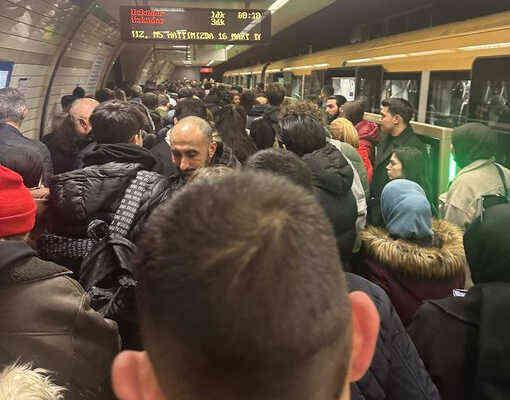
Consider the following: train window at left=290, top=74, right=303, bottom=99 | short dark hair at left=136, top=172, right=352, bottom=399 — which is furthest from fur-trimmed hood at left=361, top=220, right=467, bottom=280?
train window at left=290, top=74, right=303, bottom=99

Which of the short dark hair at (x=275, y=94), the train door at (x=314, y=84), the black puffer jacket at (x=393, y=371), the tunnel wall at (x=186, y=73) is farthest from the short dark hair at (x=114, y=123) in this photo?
the tunnel wall at (x=186, y=73)

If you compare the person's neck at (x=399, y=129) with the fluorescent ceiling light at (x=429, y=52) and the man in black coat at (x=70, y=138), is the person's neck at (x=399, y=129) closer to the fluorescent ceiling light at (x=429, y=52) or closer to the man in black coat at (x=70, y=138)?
the fluorescent ceiling light at (x=429, y=52)

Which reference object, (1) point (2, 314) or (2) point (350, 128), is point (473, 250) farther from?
(2) point (350, 128)

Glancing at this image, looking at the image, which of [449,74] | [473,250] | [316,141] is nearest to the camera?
[473,250]

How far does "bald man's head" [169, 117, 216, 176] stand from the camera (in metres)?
2.68

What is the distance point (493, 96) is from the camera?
4.30 metres

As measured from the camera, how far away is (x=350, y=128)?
3820 millimetres

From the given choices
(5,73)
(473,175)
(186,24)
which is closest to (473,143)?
(473,175)

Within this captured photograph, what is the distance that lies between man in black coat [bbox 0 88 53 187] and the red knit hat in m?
1.10

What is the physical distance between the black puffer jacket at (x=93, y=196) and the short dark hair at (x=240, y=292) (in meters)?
1.53

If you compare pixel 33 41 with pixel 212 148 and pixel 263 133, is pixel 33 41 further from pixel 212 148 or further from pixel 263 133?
pixel 212 148

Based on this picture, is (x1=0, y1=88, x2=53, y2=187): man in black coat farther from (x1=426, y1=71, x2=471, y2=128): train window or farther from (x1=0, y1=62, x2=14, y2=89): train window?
(x1=426, y1=71, x2=471, y2=128): train window

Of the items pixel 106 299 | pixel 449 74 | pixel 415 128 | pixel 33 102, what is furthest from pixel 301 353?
pixel 33 102

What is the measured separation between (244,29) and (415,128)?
4.03 m
